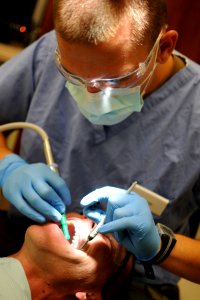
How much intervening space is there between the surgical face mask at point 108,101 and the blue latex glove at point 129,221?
241 mm

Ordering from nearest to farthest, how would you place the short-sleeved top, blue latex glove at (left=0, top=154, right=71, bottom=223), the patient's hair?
the patient's hair, blue latex glove at (left=0, top=154, right=71, bottom=223), the short-sleeved top

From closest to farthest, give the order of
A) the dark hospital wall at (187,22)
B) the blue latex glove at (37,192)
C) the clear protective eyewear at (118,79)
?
1. the clear protective eyewear at (118,79)
2. the blue latex glove at (37,192)
3. the dark hospital wall at (187,22)

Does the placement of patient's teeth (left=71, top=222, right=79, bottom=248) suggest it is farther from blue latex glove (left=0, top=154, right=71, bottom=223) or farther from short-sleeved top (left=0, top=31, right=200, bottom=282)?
short-sleeved top (left=0, top=31, right=200, bottom=282)

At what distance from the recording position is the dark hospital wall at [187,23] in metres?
1.75

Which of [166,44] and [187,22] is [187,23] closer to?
[187,22]

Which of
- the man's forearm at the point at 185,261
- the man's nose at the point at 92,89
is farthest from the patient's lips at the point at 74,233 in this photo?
the man's nose at the point at 92,89

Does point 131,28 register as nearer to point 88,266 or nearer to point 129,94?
point 129,94

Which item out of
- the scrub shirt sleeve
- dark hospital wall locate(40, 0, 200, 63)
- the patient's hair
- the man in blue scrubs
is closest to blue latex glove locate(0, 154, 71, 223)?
the man in blue scrubs

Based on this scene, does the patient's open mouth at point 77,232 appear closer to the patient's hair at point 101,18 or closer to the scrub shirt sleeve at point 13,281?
the scrub shirt sleeve at point 13,281

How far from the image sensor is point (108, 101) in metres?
1.15

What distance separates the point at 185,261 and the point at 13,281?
0.55m

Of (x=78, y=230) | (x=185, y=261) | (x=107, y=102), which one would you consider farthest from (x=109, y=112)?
(x=185, y=261)

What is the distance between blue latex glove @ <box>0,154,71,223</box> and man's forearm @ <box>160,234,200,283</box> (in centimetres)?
39

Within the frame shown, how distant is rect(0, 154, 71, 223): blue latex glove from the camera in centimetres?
117
